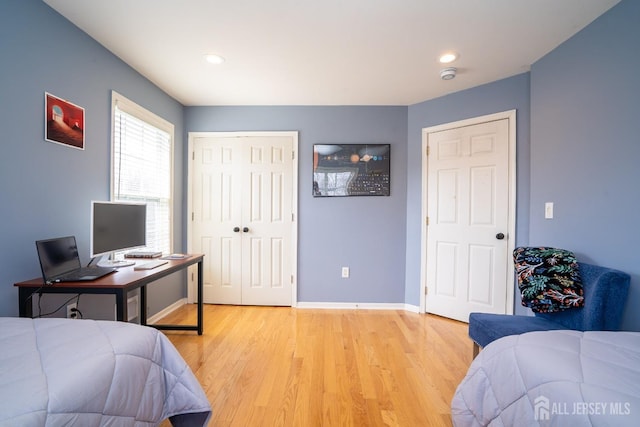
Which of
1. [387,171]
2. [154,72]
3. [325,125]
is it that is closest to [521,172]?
[387,171]

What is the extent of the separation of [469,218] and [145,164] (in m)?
3.36

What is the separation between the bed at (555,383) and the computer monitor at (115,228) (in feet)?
7.65

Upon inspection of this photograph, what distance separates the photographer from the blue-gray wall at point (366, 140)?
4.91 feet

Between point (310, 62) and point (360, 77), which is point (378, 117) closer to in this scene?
point (360, 77)

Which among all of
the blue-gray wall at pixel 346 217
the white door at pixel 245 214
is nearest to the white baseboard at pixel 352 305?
the blue-gray wall at pixel 346 217

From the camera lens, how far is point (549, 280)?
1.67 m

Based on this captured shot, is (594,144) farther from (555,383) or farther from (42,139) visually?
(42,139)

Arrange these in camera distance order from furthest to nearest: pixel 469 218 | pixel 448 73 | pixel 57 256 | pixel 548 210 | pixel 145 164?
pixel 469 218, pixel 145 164, pixel 448 73, pixel 548 210, pixel 57 256

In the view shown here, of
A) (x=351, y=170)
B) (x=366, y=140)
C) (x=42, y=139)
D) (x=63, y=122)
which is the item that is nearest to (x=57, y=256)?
(x=42, y=139)

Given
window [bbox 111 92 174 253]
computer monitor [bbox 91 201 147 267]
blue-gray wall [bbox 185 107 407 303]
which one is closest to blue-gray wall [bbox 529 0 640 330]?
blue-gray wall [bbox 185 107 407 303]

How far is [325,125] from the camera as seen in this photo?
314 cm

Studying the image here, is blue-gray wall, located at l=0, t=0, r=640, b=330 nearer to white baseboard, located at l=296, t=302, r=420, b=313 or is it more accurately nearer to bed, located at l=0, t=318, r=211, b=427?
white baseboard, located at l=296, t=302, r=420, b=313

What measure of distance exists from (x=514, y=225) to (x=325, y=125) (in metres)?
2.25

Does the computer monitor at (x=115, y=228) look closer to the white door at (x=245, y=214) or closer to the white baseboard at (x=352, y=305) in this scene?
the white door at (x=245, y=214)
